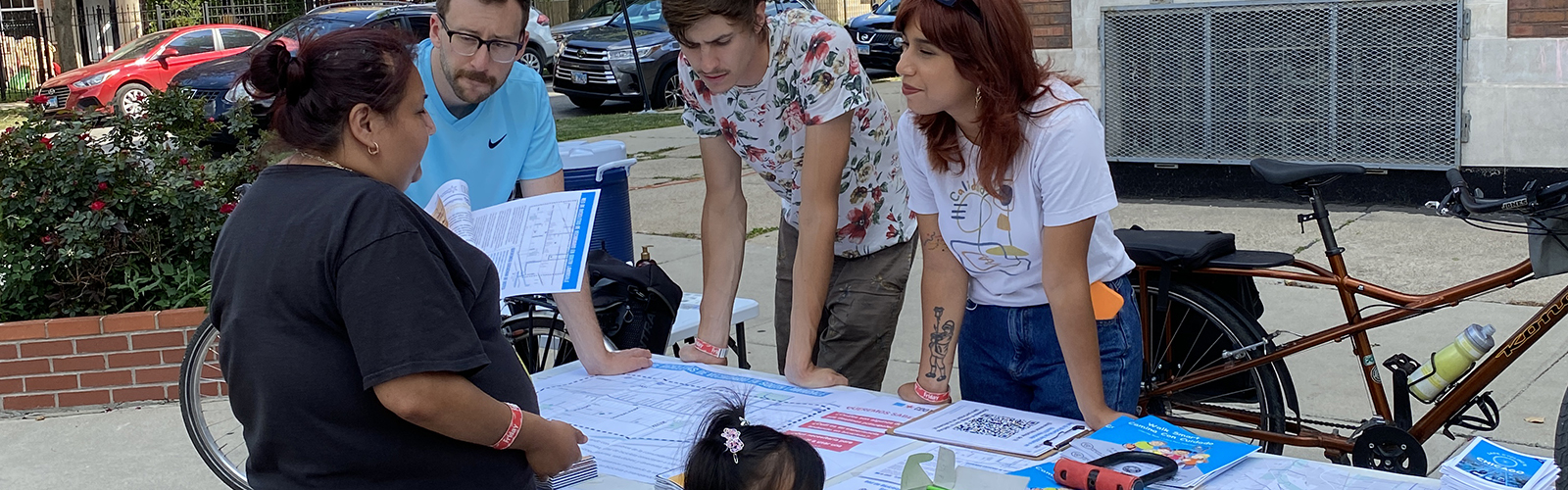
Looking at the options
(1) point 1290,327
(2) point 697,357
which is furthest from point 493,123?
(1) point 1290,327

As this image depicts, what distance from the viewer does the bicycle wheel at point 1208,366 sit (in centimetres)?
376

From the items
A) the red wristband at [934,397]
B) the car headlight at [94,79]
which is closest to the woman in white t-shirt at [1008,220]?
the red wristband at [934,397]

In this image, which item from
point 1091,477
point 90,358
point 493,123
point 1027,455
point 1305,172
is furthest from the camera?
point 90,358

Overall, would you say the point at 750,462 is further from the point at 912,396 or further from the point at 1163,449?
the point at 912,396

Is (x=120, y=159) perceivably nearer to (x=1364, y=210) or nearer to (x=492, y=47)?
(x=492, y=47)

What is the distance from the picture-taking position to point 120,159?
525 cm

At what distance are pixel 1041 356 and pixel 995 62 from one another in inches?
26.3

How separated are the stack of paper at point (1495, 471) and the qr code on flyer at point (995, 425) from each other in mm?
760

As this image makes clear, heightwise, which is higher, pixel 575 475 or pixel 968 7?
pixel 968 7

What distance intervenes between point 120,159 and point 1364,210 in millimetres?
6505

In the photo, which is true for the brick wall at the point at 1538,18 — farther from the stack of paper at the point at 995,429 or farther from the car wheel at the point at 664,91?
the car wheel at the point at 664,91

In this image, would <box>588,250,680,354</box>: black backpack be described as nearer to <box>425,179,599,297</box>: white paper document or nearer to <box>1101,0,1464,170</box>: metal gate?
<box>425,179,599,297</box>: white paper document

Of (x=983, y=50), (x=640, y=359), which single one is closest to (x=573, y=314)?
(x=640, y=359)

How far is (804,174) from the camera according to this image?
2949 millimetres
